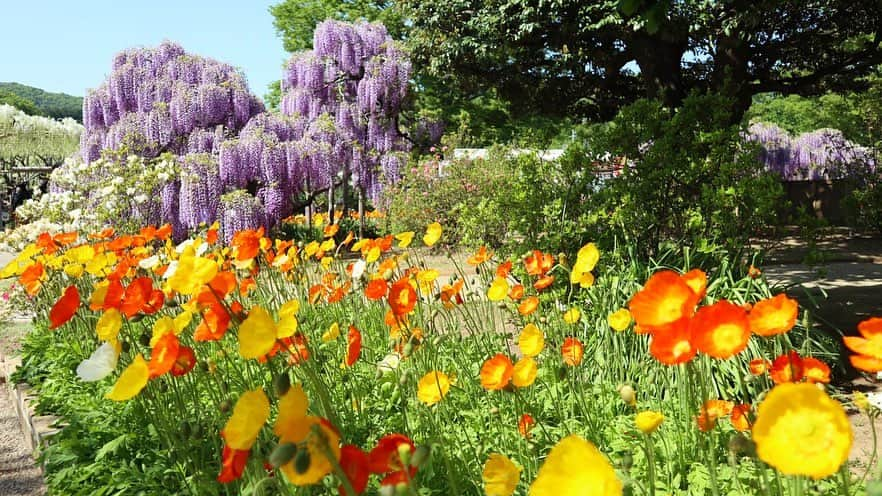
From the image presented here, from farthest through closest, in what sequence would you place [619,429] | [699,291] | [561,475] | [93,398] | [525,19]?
[525,19]
[93,398]
[619,429]
[699,291]
[561,475]

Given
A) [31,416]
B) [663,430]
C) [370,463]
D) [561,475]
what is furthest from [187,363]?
[31,416]

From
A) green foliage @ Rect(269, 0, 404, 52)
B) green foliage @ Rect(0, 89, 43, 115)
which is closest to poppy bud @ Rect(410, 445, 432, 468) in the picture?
green foliage @ Rect(269, 0, 404, 52)

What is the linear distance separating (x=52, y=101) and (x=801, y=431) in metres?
116

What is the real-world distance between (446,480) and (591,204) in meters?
2.65

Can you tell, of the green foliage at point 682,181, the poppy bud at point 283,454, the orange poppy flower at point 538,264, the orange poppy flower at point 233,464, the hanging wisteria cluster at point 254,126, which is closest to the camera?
the poppy bud at point 283,454

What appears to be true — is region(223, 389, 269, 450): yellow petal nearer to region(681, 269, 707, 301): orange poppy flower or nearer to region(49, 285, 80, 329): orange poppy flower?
region(681, 269, 707, 301): orange poppy flower

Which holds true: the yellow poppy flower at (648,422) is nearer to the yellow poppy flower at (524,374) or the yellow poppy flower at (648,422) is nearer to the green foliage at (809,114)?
the yellow poppy flower at (524,374)

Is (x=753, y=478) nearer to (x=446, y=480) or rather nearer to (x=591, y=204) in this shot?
(x=446, y=480)

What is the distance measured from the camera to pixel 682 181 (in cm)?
411

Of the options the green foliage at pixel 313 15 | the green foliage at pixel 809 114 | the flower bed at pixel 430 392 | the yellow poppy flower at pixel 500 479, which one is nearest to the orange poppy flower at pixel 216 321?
the flower bed at pixel 430 392

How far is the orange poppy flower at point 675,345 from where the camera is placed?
1.05 meters

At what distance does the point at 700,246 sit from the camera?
379cm

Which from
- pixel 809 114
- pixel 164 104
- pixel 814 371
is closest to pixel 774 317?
pixel 814 371

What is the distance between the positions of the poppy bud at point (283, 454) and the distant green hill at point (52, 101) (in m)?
97.8
